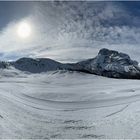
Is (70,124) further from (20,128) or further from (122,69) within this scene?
(122,69)

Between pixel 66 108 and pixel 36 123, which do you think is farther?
pixel 66 108

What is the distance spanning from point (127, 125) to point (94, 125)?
2600 mm

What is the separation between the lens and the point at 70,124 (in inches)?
914

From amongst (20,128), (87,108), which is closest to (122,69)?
(87,108)

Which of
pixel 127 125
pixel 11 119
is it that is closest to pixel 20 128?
pixel 11 119

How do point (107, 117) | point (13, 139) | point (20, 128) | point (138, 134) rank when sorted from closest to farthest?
point (13, 139)
point (138, 134)
point (20, 128)
point (107, 117)

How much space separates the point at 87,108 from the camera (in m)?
32.0

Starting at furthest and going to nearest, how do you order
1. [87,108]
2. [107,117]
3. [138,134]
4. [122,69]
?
[122,69] < [87,108] < [107,117] < [138,134]

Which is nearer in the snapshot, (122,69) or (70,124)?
(70,124)

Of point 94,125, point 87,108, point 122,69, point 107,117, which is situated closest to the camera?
point 94,125

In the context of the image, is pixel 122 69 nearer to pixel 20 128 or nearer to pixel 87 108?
pixel 87 108

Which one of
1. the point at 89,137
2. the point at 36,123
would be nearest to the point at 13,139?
the point at 89,137

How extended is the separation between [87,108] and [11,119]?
1152 centimetres

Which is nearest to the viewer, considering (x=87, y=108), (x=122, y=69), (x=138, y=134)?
(x=138, y=134)
